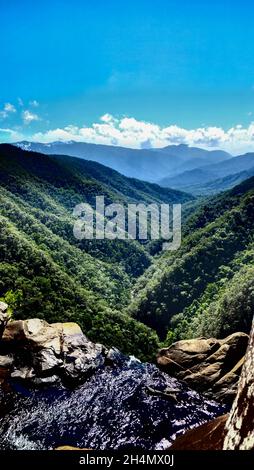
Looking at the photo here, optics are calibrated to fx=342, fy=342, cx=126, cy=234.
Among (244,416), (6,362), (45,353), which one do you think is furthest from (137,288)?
(244,416)

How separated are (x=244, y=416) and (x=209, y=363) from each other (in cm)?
4392

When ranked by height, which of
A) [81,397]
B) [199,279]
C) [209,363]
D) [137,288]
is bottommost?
[137,288]

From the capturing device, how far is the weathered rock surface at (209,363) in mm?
43812

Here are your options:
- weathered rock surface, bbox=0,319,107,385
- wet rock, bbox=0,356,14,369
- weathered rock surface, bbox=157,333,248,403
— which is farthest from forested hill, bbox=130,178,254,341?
wet rock, bbox=0,356,14,369

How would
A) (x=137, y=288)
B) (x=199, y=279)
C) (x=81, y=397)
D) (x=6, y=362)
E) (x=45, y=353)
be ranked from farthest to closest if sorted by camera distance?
(x=137, y=288) → (x=199, y=279) → (x=45, y=353) → (x=6, y=362) → (x=81, y=397)

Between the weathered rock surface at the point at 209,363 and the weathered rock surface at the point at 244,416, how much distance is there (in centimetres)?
3888

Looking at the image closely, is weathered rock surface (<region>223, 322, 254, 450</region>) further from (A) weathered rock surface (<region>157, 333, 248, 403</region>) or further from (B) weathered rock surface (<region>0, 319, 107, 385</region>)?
(B) weathered rock surface (<region>0, 319, 107, 385</region>)

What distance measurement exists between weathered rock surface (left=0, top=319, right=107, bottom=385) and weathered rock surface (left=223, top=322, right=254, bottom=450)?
4129 cm

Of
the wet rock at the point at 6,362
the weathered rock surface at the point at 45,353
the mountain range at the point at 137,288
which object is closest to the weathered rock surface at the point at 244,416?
the weathered rock surface at the point at 45,353

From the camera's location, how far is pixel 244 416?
726 cm

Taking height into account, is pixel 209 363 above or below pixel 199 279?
above

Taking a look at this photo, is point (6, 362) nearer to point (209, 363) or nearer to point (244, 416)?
point (209, 363)

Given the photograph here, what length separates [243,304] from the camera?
323 feet
